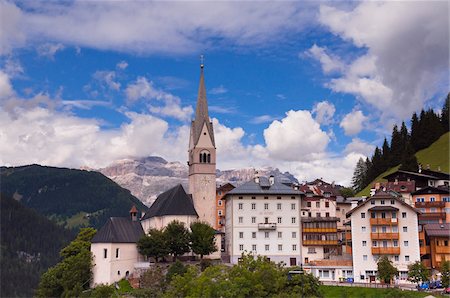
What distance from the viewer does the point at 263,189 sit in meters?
90.8

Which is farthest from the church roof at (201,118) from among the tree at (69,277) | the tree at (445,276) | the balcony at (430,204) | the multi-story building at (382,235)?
the tree at (445,276)

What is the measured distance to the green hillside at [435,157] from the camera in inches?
4697

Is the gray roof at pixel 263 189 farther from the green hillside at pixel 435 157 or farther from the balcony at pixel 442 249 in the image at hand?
the green hillside at pixel 435 157

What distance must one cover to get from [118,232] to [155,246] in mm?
10052

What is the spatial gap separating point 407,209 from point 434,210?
1182 cm

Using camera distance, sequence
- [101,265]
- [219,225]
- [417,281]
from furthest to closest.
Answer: [219,225] < [101,265] < [417,281]

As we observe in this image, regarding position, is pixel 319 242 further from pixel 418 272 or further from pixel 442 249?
pixel 418 272

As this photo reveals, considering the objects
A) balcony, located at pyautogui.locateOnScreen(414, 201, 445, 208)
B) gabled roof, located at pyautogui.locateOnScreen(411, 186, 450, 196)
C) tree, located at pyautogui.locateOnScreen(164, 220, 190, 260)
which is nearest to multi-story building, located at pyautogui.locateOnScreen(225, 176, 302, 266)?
tree, located at pyautogui.locateOnScreen(164, 220, 190, 260)

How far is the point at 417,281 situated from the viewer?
71.1m

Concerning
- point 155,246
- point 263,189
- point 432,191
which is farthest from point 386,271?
point 155,246

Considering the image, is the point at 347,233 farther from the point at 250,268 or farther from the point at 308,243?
the point at 250,268

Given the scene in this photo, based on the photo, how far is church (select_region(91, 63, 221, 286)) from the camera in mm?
84938

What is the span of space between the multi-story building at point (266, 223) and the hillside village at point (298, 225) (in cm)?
17

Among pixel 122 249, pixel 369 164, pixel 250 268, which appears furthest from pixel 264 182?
pixel 369 164
